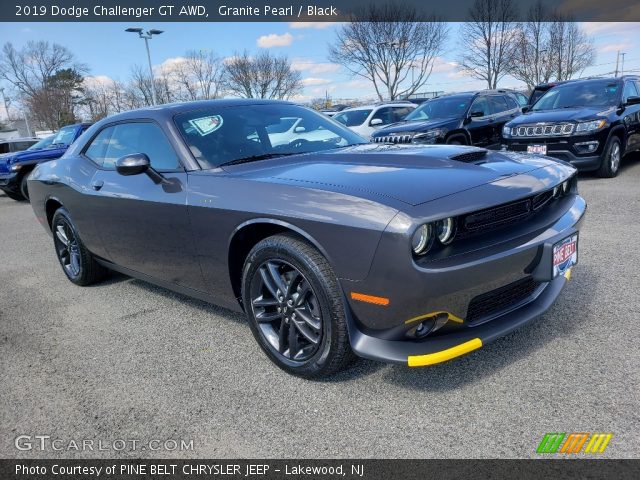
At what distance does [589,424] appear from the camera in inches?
81.0

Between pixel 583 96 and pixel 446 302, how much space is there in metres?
7.85

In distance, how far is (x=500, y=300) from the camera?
2375 mm

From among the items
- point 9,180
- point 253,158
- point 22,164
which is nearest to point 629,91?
point 253,158

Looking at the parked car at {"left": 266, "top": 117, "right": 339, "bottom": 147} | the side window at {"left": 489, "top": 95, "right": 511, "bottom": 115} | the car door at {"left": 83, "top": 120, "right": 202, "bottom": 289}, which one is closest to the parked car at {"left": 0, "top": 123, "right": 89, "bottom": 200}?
the car door at {"left": 83, "top": 120, "right": 202, "bottom": 289}

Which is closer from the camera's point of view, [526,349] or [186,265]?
[526,349]

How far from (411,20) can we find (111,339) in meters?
31.5

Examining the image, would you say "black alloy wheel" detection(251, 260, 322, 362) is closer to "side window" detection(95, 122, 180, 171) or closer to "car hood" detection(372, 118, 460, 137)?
"side window" detection(95, 122, 180, 171)

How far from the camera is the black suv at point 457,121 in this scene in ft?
29.2

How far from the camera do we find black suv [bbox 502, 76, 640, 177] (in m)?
7.46

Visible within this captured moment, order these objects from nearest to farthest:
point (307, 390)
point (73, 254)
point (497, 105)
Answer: point (307, 390)
point (73, 254)
point (497, 105)

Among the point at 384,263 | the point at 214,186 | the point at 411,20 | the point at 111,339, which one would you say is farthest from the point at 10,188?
the point at 411,20

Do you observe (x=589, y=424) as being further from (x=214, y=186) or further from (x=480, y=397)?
(x=214, y=186)

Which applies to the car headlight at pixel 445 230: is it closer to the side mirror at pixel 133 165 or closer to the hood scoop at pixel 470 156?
the hood scoop at pixel 470 156

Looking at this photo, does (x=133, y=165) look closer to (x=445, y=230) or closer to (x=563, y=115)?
(x=445, y=230)
